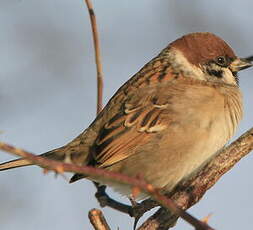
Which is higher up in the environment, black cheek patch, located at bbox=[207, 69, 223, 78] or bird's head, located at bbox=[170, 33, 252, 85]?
bird's head, located at bbox=[170, 33, 252, 85]

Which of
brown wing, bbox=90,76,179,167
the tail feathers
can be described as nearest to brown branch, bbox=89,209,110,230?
the tail feathers

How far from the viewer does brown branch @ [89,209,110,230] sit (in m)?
2.29

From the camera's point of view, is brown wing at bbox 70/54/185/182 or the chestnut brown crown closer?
brown wing at bbox 70/54/185/182

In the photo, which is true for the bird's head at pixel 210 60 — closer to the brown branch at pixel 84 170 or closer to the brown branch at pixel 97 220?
the brown branch at pixel 97 220

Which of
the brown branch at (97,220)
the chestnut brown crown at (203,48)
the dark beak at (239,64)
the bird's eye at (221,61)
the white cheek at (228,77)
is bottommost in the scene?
the brown branch at (97,220)

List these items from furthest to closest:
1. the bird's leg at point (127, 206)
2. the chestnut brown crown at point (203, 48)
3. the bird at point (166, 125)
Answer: the chestnut brown crown at point (203, 48) < the bird at point (166, 125) < the bird's leg at point (127, 206)

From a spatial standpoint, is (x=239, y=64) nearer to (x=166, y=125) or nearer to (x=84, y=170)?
(x=166, y=125)

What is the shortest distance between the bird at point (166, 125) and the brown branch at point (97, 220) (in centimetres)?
85

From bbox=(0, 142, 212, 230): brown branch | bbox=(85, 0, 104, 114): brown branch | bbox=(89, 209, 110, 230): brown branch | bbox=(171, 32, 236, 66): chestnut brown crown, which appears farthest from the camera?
bbox=(171, 32, 236, 66): chestnut brown crown

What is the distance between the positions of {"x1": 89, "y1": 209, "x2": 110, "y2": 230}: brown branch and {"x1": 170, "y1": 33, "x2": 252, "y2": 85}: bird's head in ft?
6.09

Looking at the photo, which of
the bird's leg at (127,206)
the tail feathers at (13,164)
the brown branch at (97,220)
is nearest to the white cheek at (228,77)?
the bird's leg at (127,206)

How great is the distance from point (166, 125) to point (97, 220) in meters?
→ 1.34

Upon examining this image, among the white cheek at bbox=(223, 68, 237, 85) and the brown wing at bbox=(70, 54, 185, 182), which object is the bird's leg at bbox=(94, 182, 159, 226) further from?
the white cheek at bbox=(223, 68, 237, 85)

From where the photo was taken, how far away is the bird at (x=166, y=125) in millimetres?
3459
